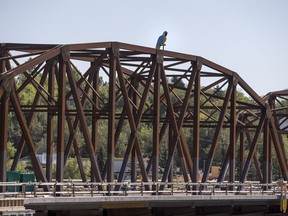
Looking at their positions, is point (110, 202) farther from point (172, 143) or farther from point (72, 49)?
point (172, 143)

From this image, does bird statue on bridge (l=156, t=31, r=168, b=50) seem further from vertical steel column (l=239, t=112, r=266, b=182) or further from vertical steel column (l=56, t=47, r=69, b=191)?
vertical steel column (l=56, t=47, r=69, b=191)

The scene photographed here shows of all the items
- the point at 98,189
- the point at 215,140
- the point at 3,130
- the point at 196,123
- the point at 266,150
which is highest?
the point at 196,123

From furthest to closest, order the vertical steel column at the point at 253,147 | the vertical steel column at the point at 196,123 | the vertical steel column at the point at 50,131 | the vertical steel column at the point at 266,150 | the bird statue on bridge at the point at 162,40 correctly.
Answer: the vertical steel column at the point at 266,150 → the vertical steel column at the point at 253,147 → the bird statue on bridge at the point at 162,40 → the vertical steel column at the point at 196,123 → the vertical steel column at the point at 50,131

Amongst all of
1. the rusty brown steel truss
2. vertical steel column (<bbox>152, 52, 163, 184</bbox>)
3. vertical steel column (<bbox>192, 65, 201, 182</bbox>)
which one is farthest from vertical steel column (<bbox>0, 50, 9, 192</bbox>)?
vertical steel column (<bbox>192, 65, 201, 182</bbox>)

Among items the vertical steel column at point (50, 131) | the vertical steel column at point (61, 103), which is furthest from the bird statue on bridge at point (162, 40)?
the vertical steel column at point (61, 103)

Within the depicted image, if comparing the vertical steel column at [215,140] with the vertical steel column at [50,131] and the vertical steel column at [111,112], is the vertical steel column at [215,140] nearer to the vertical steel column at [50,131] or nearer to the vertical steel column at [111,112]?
the vertical steel column at [111,112]

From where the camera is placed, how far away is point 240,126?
106625 mm

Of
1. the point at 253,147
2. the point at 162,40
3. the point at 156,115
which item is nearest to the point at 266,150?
the point at 253,147

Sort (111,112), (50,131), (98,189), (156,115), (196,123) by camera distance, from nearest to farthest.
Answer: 1. (111,112)
2. (98,189)
3. (50,131)
4. (156,115)
5. (196,123)

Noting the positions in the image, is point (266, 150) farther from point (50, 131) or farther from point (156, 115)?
point (50, 131)

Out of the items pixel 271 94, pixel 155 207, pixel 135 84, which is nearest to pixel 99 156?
pixel 271 94

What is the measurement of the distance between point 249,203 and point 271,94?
2549 centimetres

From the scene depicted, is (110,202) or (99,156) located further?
(99,156)

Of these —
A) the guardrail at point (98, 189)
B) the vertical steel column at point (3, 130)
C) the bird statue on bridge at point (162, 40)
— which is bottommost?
the guardrail at point (98, 189)
